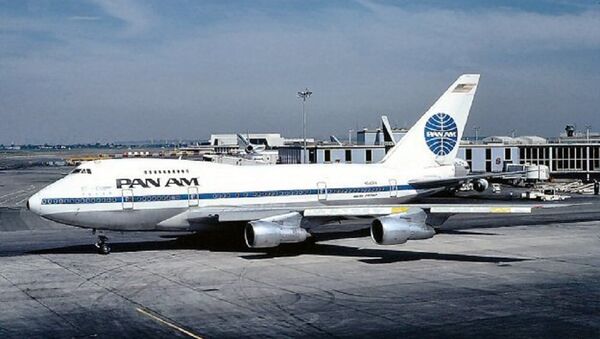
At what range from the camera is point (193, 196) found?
35781 mm

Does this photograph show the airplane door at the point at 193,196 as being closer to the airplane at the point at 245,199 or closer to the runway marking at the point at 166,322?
the airplane at the point at 245,199

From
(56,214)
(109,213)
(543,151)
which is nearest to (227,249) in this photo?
(109,213)

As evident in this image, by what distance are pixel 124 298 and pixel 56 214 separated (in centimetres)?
1005

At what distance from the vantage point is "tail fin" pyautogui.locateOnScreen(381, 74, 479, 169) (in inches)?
1693

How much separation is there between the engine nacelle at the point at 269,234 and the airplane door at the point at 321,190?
5.34 meters

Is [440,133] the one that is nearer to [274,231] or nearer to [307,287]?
[274,231]

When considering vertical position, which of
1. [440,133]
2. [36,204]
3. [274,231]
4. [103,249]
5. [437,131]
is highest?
[437,131]

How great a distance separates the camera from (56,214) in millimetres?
33656

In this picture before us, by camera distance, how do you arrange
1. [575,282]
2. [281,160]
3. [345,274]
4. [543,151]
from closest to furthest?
[575,282] → [345,274] → [543,151] → [281,160]

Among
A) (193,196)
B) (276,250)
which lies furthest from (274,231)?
(193,196)

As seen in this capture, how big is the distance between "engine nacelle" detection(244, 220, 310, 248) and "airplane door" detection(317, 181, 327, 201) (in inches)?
210

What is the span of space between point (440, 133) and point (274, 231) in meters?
15.3

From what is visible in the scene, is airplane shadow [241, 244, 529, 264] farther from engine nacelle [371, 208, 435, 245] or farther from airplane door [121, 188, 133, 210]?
airplane door [121, 188, 133, 210]

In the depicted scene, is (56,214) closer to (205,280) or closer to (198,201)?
(198,201)
